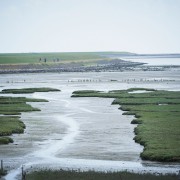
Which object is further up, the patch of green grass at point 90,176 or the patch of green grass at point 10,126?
the patch of green grass at point 10,126

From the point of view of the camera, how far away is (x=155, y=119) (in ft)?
210

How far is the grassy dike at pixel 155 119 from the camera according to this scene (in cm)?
4384

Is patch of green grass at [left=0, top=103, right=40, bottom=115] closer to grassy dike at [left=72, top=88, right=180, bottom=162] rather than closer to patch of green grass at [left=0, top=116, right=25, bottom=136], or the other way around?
patch of green grass at [left=0, top=116, right=25, bottom=136]

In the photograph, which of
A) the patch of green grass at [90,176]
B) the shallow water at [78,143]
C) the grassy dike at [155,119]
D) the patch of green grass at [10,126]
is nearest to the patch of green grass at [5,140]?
the shallow water at [78,143]

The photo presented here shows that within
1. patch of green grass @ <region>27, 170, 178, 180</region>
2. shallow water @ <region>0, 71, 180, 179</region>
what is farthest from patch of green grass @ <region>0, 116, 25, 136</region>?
patch of green grass @ <region>27, 170, 178, 180</region>

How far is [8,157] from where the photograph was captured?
4412cm

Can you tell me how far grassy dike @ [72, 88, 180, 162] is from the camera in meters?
43.8

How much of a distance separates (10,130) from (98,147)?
13207 mm

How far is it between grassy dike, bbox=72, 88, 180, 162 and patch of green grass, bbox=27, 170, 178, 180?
19.4 ft

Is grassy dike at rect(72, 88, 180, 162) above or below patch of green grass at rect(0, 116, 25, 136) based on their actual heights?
above

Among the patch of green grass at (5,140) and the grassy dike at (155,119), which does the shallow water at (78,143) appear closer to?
the patch of green grass at (5,140)

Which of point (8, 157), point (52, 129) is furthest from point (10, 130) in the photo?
point (8, 157)

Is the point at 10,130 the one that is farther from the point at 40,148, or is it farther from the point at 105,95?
the point at 105,95

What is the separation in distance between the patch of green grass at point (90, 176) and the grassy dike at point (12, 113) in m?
14.2
